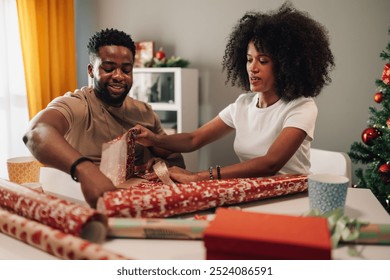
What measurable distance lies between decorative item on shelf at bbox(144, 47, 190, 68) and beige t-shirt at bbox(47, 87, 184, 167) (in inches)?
78.0

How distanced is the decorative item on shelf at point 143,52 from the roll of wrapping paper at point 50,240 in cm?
304

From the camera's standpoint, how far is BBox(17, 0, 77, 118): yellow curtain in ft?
11.5

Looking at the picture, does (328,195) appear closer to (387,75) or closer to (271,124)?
(271,124)

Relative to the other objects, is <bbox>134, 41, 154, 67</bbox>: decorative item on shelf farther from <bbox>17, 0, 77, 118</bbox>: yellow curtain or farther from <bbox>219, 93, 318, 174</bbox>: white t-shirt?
<bbox>219, 93, 318, 174</bbox>: white t-shirt

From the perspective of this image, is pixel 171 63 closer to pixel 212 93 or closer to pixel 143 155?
pixel 212 93

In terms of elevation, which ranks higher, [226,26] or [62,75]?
[226,26]

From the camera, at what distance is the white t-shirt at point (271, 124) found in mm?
1492

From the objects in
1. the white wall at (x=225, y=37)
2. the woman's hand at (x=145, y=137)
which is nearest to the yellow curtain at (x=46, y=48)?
the white wall at (x=225, y=37)

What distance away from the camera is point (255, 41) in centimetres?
164

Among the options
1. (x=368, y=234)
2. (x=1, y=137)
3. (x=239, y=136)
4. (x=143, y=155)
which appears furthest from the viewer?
(x=1, y=137)

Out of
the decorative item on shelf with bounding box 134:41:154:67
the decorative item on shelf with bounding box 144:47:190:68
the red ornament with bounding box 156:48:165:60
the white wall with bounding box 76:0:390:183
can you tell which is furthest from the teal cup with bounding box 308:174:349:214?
the decorative item on shelf with bounding box 134:41:154:67

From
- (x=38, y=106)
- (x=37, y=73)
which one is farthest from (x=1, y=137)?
(x=37, y=73)

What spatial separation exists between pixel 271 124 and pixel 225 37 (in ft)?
7.33

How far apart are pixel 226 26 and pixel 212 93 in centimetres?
66
